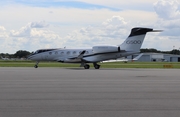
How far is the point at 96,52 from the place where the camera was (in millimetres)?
42188

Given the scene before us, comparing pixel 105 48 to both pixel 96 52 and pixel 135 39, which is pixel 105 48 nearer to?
pixel 96 52

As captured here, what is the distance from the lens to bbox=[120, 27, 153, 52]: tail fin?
39.9m

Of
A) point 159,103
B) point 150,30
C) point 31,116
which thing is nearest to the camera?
point 31,116

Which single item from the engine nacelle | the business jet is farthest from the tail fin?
the engine nacelle

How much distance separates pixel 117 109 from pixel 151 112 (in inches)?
38.1

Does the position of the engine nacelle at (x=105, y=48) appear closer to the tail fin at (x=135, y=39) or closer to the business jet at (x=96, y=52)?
the business jet at (x=96, y=52)

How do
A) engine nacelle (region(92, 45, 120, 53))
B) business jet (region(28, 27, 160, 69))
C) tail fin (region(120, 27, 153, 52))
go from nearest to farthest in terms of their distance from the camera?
tail fin (region(120, 27, 153, 52)) < business jet (region(28, 27, 160, 69)) < engine nacelle (region(92, 45, 120, 53))

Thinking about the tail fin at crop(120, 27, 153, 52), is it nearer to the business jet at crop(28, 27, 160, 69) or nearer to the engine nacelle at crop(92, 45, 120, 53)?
the business jet at crop(28, 27, 160, 69)

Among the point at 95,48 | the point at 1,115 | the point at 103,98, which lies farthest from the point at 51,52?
the point at 1,115

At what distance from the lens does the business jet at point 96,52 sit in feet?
132

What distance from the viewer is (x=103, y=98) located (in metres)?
11.9

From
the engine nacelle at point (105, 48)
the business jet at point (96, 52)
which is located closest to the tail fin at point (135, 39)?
the business jet at point (96, 52)

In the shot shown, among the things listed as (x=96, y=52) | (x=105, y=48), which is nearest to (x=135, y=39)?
(x=105, y=48)

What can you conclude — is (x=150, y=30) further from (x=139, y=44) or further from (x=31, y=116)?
(x=31, y=116)
